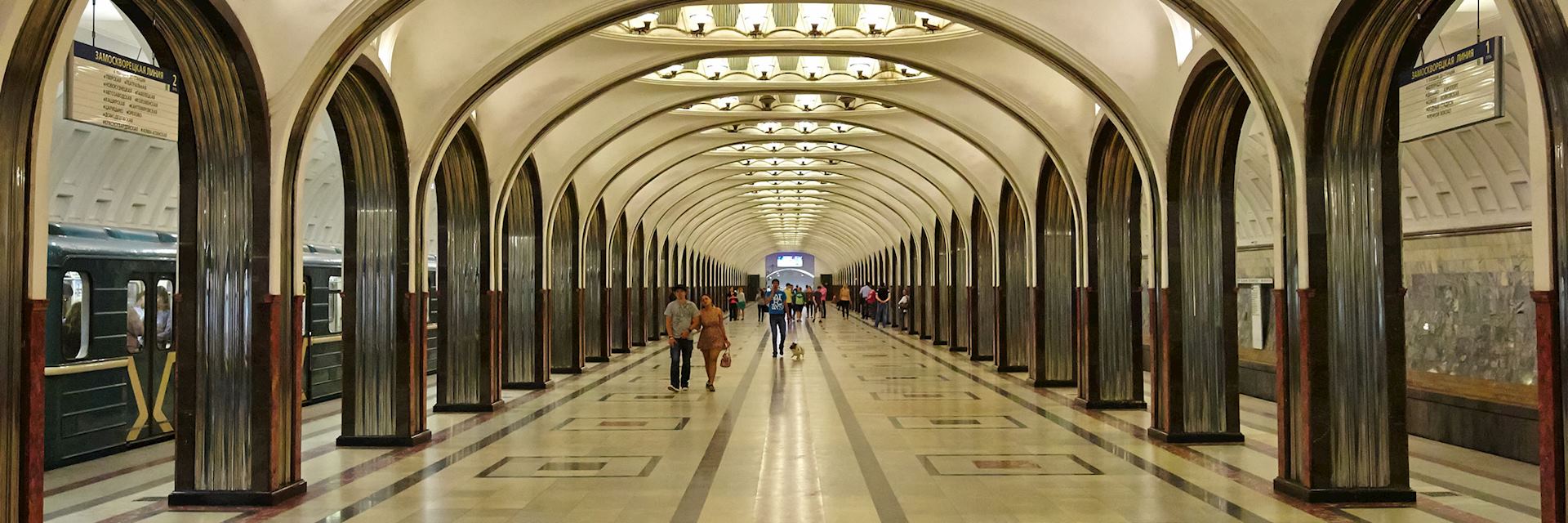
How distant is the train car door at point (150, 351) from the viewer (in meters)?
9.70

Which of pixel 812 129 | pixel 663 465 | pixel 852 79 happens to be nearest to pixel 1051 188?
pixel 852 79

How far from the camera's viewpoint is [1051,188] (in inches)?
581

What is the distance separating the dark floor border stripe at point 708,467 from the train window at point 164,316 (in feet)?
15.9

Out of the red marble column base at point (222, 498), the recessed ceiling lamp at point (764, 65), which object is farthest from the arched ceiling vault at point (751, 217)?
the red marble column base at point (222, 498)

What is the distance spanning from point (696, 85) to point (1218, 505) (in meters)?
9.44

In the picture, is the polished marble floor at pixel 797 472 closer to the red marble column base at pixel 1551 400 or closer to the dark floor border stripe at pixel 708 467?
the dark floor border stripe at pixel 708 467

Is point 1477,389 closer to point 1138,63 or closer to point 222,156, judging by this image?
point 1138,63

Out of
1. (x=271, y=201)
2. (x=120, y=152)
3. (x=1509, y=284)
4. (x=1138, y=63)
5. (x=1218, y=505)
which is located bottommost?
(x=1218, y=505)

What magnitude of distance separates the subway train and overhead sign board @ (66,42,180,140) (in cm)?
261

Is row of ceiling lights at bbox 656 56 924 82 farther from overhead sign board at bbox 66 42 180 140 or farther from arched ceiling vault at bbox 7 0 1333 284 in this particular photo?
overhead sign board at bbox 66 42 180 140

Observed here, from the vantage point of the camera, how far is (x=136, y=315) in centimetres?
980

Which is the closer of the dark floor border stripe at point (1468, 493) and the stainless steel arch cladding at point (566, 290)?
the dark floor border stripe at point (1468, 493)

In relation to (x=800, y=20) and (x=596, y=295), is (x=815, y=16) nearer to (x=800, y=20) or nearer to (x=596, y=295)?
(x=800, y=20)

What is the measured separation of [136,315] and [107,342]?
0.56 meters
